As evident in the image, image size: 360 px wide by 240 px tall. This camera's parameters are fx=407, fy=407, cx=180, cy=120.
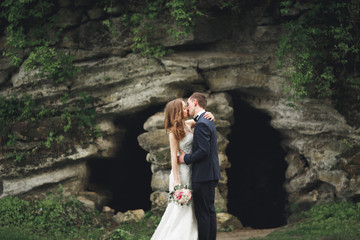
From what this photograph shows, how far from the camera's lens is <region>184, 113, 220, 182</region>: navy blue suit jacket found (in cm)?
568

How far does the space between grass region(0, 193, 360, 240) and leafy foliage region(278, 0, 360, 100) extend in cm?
277

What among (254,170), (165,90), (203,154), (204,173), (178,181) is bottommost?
(178,181)

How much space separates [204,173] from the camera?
5773 millimetres

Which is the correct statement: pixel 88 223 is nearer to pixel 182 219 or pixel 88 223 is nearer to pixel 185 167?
pixel 182 219

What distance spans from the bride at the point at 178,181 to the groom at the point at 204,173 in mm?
108

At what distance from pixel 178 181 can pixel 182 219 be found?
54 centimetres

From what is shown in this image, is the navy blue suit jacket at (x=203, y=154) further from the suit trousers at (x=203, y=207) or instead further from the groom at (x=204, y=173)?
the suit trousers at (x=203, y=207)

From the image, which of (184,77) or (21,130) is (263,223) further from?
(21,130)

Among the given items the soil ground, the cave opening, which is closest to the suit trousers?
the soil ground

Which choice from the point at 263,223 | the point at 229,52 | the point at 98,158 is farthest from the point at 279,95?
the point at 98,158

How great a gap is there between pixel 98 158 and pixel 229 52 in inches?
173

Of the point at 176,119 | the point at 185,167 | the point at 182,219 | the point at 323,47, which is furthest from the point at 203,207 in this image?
the point at 323,47

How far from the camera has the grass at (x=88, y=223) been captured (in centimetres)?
773

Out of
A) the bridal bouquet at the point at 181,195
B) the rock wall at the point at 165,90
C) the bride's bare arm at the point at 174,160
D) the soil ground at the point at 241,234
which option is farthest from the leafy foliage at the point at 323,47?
the bridal bouquet at the point at 181,195
